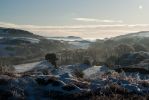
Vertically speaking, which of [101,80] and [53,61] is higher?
[101,80]

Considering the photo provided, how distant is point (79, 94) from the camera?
2780cm

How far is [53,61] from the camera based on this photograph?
653ft

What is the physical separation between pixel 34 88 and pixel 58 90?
6.58 feet

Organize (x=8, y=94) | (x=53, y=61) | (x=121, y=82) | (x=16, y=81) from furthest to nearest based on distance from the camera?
(x=53, y=61), (x=121, y=82), (x=16, y=81), (x=8, y=94)

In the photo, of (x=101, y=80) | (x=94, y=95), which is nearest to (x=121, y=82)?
(x=101, y=80)

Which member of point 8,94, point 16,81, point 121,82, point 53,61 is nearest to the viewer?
point 8,94

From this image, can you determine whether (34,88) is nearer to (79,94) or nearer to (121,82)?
(79,94)

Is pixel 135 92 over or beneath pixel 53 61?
over

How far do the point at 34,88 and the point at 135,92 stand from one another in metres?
8.39

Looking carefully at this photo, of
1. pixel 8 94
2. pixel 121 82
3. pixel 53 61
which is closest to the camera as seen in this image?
pixel 8 94

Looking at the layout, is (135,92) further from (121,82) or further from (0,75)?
(0,75)

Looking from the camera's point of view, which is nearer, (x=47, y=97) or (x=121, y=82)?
(x=47, y=97)

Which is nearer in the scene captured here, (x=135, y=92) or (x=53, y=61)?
(x=135, y=92)

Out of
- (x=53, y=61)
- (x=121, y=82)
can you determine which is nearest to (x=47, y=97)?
(x=121, y=82)
